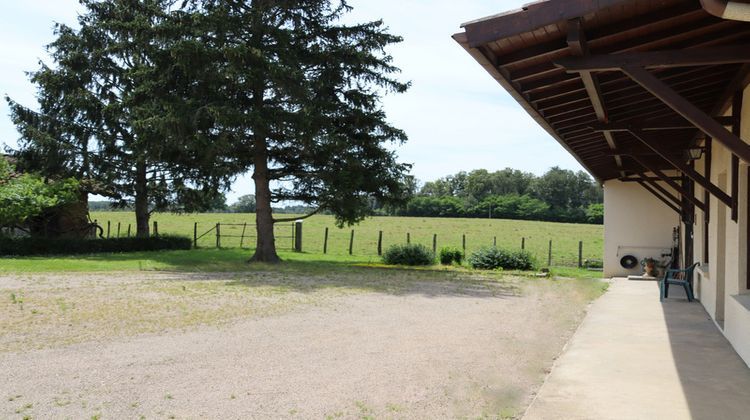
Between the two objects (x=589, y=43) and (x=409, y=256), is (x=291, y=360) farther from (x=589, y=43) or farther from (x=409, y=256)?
(x=409, y=256)

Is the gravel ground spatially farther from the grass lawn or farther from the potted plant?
the grass lawn

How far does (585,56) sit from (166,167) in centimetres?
2237

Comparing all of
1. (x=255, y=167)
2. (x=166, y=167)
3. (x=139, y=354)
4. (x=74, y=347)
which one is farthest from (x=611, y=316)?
(x=166, y=167)

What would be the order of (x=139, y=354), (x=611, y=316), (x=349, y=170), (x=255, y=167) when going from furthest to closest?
1. (x=255, y=167)
2. (x=349, y=170)
3. (x=611, y=316)
4. (x=139, y=354)

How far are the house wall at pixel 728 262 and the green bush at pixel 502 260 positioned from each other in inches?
382

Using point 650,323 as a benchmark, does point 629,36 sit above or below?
above

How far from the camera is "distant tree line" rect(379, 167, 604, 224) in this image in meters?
66.4

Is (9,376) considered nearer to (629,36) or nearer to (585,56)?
(585,56)

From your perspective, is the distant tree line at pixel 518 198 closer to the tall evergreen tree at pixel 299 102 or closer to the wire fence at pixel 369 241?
the wire fence at pixel 369 241

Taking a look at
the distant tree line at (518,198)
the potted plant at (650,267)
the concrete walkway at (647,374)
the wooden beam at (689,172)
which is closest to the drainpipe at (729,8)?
the concrete walkway at (647,374)

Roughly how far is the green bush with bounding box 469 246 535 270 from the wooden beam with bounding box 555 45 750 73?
16265mm

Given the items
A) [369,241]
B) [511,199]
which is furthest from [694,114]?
[511,199]

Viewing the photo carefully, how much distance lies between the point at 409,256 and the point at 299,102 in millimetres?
6408

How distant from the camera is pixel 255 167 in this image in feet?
70.1
